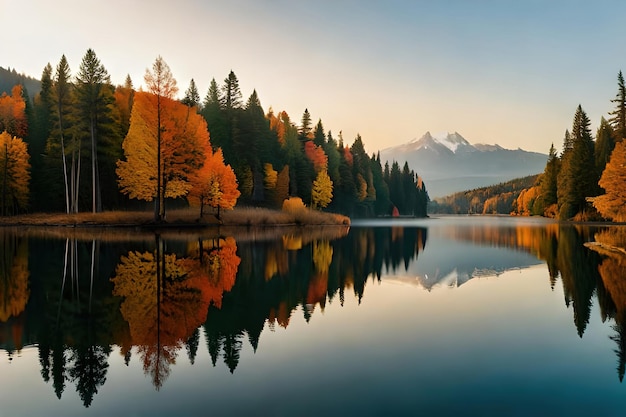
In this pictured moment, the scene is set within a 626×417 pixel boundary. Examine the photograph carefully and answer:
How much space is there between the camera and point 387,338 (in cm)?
998

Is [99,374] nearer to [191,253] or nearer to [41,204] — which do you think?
[191,253]

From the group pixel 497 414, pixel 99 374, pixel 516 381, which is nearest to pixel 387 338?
pixel 516 381

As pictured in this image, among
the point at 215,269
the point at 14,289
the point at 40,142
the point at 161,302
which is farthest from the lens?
the point at 40,142

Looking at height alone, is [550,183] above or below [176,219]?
above

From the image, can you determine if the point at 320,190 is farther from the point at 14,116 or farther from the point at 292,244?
the point at 292,244

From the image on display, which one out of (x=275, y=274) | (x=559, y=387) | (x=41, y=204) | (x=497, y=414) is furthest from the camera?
(x=41, y=204)

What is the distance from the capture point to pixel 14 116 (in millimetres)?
63031

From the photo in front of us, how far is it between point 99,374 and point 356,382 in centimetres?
419

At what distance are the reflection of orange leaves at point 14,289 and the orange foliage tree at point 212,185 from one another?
83.5 ft

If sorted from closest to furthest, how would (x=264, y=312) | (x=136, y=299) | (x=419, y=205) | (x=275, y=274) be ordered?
1. (x=264, y=312)
2. (x=136, y=299)
3. (x=275, y=274)
4. (x=419, y=205)

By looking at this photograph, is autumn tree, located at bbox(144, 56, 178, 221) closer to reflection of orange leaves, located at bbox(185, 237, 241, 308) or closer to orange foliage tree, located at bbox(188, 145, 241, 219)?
orange foliage tree, located at bbox(188, 145, 241, 219)

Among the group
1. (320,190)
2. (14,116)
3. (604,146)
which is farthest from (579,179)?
(14,116)

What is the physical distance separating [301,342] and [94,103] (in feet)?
162

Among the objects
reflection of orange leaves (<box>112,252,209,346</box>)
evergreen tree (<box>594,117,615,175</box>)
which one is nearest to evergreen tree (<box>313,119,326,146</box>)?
evergreen tree (<box>594,117,615,175</box>)
